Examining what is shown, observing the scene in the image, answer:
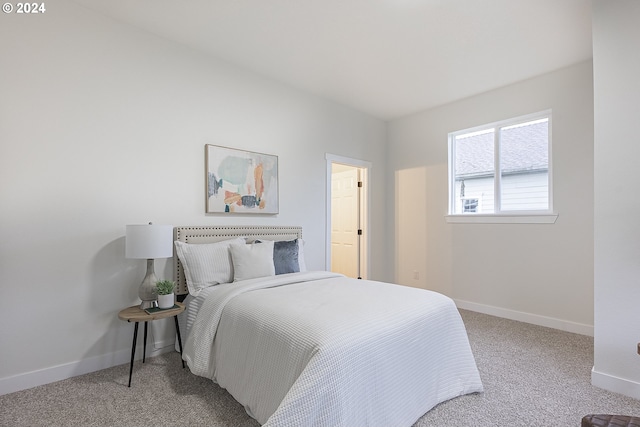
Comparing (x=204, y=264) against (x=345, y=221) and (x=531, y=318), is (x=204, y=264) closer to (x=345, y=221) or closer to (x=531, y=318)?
(x=345, y=221)

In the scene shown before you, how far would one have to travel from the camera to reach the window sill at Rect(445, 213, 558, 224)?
3457 mm

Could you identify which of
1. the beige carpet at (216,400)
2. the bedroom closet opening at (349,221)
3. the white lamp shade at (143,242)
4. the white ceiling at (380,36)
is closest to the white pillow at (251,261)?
the white lamp shade at (143,242)

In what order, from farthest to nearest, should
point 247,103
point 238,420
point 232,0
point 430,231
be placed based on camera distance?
point 430,231 < point 247,103 < point 232,0 < point 238,420

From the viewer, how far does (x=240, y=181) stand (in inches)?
130

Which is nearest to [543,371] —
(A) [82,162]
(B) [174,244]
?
(B) [174,244]

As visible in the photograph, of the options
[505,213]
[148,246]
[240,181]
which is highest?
[240,181]

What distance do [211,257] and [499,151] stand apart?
3629mm

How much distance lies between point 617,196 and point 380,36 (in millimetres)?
2188

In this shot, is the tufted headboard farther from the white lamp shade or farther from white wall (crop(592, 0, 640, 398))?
Result: white wall (crop(592, 0, 640, 398))

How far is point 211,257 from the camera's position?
8.81 ft

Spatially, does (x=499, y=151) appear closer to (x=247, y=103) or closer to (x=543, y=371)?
(x=543, y=371)

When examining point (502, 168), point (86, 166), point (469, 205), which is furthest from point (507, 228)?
point (86, 166)

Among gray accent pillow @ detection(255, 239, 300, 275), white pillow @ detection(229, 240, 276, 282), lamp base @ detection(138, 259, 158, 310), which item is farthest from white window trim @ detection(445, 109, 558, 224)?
lamp base @ detection(138, 259, 158, 310)

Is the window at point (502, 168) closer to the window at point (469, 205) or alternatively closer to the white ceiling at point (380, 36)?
the window at point (469, 205)
